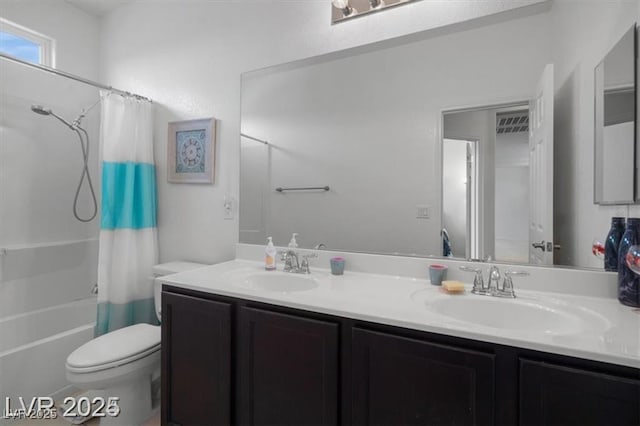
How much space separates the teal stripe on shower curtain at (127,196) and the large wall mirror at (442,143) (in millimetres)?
819

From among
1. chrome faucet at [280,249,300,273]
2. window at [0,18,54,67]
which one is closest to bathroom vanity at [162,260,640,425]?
chrome faucet at [280,249,300,273]

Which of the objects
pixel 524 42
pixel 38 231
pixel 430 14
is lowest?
pixel 38 231

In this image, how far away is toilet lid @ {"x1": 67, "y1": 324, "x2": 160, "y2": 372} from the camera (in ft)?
4.61

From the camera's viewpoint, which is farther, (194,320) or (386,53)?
(386,53)

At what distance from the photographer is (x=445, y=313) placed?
1.16 m

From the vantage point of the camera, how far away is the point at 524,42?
4.28 ft

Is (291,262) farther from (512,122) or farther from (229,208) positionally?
(512,122)

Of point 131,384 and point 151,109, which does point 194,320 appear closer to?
point 131,384

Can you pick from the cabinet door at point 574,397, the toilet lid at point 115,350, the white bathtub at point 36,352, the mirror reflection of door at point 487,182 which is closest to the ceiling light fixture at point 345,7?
the mirror reflection of door at point 487,182

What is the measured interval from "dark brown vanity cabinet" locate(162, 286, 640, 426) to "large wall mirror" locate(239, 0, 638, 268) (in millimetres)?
602

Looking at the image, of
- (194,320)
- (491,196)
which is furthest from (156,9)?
(491,196)

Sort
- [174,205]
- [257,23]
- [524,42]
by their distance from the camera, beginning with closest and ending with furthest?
[524,42] → [257,23] → [174,205]

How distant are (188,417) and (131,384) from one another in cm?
47

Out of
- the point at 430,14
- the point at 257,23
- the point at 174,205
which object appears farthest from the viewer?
the point at 174,205
